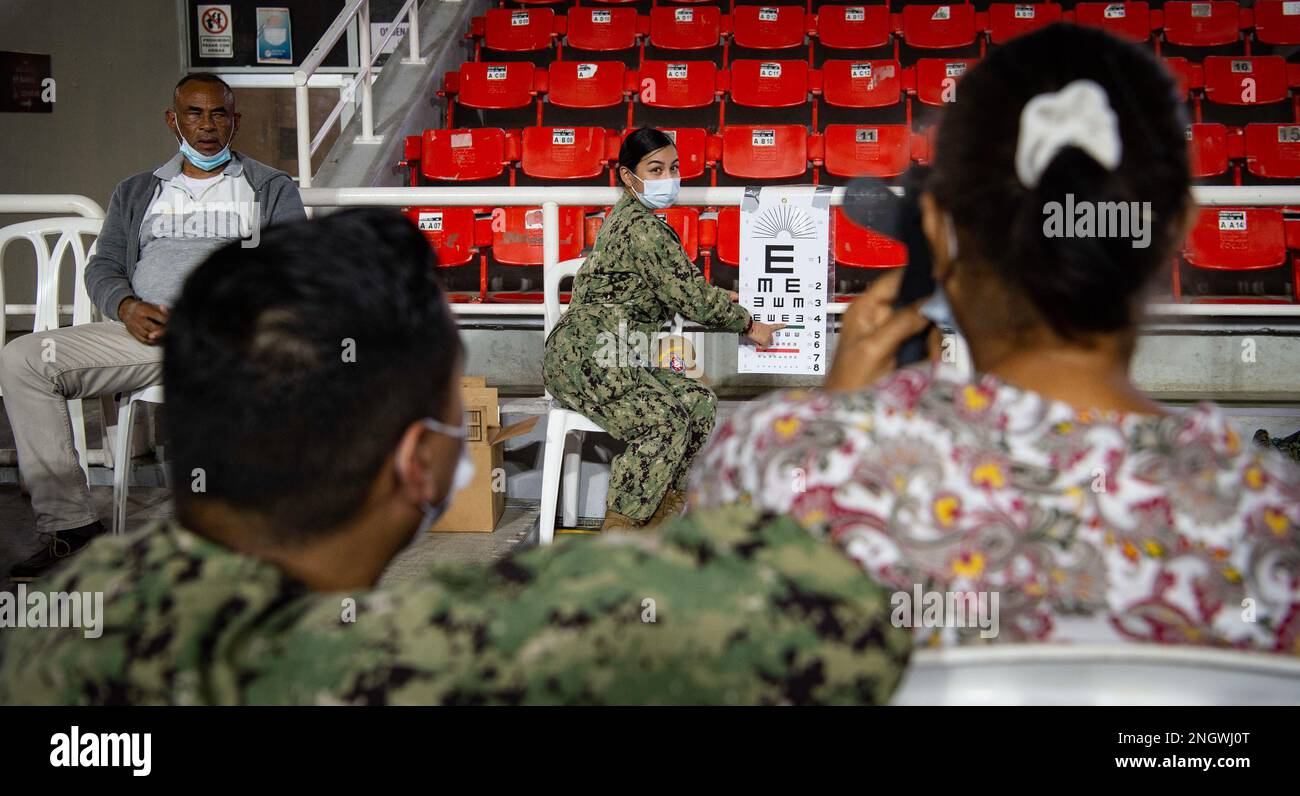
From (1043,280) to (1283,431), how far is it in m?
3.15

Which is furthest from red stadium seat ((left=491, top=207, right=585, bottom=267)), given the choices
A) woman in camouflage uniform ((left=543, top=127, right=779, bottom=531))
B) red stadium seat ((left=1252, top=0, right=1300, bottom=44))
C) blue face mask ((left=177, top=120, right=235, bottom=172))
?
red stadium seat ((left=1252, top=0, right=1300, bottom=44))

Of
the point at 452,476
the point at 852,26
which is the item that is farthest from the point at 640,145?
Result: the point at 852,26

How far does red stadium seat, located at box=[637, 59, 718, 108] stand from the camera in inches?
240

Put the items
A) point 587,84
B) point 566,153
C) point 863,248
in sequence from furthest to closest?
point 587,84 → point 566,153 → point 863,248

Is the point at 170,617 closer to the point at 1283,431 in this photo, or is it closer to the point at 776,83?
the point at 1283,431

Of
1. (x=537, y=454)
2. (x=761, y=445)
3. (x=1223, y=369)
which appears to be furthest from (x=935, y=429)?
(x=1223, y=369)

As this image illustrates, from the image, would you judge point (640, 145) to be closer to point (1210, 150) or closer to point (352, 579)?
point (352, 579)

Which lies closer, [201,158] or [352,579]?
[352,579]

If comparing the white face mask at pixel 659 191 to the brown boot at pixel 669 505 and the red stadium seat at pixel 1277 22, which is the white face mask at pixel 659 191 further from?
the red stadium seat at pixel 1277 22

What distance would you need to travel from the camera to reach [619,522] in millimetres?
3322

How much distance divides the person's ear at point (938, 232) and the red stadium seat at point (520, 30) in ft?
19.5

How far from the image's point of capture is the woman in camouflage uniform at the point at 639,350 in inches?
129

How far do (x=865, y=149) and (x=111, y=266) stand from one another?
377 centimetres

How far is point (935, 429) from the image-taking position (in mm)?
933
